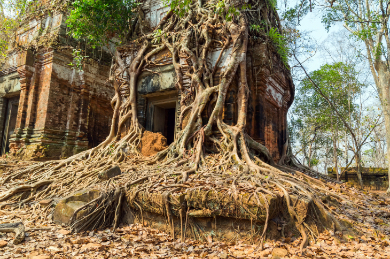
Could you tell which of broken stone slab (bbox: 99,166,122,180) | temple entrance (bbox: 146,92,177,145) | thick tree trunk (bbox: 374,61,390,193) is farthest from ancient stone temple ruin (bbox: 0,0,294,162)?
thick tree trunk (bbox: 374,61,390,193)

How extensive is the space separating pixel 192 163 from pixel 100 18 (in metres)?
5.43

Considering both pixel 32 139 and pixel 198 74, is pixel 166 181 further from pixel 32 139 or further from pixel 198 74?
pixel 32 139

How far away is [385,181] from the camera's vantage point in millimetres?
11312

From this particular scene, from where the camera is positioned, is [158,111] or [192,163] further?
[158,111]

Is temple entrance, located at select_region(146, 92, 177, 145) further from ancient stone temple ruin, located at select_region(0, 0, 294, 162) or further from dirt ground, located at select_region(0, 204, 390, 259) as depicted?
dirt ground, located at select_region(0, 204, 390, 259)

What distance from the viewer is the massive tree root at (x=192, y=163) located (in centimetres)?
349

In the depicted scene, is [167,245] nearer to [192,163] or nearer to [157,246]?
[157,246]

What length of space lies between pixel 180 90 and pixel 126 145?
1.90m

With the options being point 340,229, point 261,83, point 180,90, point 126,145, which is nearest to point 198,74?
point 180,90

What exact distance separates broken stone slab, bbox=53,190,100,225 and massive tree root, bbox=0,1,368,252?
190 millimetres

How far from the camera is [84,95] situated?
962 cm

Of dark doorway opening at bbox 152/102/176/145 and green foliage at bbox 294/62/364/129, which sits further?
green foliage at bbox 294/62/364/129

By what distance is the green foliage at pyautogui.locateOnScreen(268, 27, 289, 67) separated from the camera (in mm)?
6750

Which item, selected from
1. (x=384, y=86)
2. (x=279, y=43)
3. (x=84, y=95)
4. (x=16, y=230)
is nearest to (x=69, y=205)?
(x=16, y=230)
